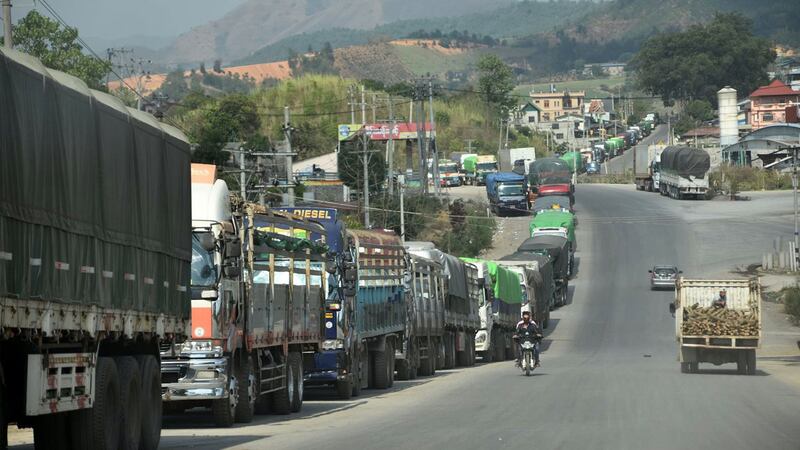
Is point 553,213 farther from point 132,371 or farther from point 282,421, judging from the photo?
point 132,371

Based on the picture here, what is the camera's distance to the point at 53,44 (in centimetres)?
7425

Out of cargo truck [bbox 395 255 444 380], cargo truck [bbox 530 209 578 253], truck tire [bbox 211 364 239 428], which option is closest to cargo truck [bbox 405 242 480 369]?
cargo truck [bbox 395 255 444 380]

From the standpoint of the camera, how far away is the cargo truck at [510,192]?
101m

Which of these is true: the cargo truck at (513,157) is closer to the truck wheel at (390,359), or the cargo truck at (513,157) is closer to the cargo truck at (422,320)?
the cargo truck at (422,320)

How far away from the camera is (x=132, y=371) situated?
14398 millimetres

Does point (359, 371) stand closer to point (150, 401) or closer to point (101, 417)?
point (150, 401)

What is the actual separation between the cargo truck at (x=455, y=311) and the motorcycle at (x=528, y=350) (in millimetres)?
6067

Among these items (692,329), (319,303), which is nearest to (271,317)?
(319,303)

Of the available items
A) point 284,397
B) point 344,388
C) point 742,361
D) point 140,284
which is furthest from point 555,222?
point 140,284

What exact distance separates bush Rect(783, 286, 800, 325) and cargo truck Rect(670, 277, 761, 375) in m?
25.8

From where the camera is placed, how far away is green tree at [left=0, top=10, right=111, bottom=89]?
72.1 meters

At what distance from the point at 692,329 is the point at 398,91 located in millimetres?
139189

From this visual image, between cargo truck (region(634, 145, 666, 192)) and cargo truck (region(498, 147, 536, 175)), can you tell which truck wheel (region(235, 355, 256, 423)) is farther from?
cargo truck (region(498, 147, 536, 175))

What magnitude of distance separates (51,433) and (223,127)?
86968 millimetres
